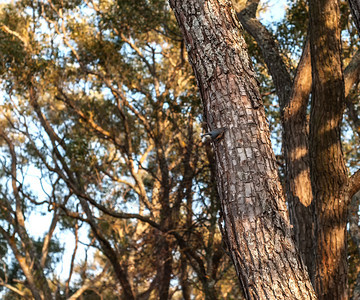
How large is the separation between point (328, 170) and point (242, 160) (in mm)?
1517

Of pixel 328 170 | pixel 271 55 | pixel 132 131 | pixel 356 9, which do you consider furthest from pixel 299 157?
pixel 132 131

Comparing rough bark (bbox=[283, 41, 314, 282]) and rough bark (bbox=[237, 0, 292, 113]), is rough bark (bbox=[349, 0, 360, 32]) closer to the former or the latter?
rough bark (bbox=[283, 41, 314, 282])

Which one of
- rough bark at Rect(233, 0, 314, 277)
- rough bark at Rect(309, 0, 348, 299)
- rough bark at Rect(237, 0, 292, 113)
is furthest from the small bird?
rough bark at Rect(237, 0, 292, 113)

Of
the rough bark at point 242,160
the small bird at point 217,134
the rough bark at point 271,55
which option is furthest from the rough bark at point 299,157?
the small bird at point 217,134

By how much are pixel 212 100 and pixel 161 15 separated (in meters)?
8.20

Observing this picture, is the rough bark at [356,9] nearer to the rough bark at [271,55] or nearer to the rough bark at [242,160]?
the rough bark at [242,160]

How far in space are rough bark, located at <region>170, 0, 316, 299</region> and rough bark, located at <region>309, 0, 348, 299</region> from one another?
138 cm

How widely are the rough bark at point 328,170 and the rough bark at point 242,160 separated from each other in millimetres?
1379

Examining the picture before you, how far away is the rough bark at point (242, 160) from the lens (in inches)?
67.0

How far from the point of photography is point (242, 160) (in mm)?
1867

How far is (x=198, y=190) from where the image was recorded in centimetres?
746

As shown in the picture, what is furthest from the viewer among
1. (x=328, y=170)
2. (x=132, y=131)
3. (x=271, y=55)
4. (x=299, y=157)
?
(x=132, y=131)

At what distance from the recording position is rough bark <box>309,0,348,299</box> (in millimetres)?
3160

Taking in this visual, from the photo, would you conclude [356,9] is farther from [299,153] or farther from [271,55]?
[271,55]
